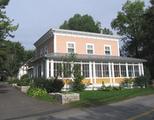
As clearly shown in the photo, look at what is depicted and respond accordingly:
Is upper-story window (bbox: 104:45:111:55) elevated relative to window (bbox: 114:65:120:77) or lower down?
elevated

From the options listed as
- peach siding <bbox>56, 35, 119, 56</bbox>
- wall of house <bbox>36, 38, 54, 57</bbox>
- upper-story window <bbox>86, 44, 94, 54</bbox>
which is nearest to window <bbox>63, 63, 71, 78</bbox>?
peach siding <bbox>56, 35, 119, 56</bbox>

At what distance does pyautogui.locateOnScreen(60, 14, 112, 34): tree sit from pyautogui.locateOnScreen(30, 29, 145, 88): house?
27180 millimetres

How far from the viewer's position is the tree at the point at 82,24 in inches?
2616

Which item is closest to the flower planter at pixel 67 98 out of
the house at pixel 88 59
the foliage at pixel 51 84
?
the foliage at pixel 51 84

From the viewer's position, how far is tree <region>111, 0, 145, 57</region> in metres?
52.8


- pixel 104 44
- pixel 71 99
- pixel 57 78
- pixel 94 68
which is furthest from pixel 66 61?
pixel 104 44

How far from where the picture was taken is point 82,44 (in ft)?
119

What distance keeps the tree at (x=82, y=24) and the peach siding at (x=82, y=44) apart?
2758 centimetres

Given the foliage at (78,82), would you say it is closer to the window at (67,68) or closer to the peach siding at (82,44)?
the window at (67,68)

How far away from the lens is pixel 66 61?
27.0m

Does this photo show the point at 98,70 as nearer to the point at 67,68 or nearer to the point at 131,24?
the point at 67,68

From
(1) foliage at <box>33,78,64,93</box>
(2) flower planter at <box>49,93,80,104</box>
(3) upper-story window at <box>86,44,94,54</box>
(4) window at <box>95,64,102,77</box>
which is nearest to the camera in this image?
(2) flower planter at <box>49,93,80,104</box>

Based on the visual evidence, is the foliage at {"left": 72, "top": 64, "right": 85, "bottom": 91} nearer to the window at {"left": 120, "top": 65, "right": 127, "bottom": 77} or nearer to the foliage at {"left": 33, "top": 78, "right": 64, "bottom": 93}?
the foliage at {"left": 33, "top": 78, "right": 64, "bottom": 93}

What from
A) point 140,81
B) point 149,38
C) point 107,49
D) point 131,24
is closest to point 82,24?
point 131,24
